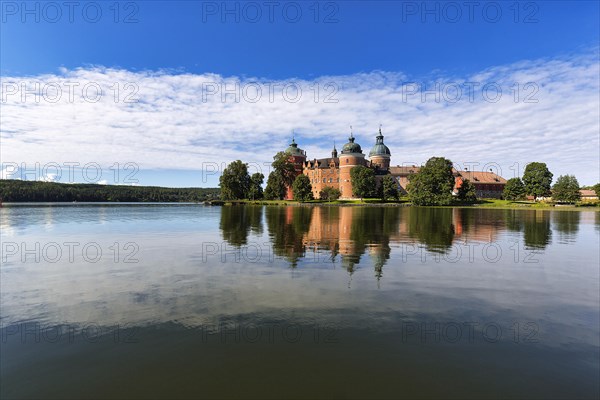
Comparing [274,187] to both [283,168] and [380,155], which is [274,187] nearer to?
[283,168]

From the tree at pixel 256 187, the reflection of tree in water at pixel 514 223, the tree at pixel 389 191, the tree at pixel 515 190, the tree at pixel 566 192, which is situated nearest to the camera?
the reflection of tree in water at pixel 514 223

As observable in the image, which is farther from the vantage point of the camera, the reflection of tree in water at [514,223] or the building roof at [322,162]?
the building roof at [322,162]

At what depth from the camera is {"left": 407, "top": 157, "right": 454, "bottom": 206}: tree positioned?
108 m

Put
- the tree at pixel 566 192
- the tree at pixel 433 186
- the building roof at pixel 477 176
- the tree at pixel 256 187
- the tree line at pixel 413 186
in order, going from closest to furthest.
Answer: the tree at pixel 433 186 → the tree line at pixel 413 186 → the tree at pixel 566 192 → the tree at pixel 256 187 → the building roof at pixel 477 176

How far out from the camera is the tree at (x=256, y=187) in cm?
14288

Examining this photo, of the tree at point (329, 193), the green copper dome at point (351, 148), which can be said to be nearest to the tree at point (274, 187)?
the tree at point (329, 193)

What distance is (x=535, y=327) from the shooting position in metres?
9.99

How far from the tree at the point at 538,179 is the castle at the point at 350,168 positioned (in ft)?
105

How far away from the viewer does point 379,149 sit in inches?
6535

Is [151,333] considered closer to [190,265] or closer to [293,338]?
[293,338]

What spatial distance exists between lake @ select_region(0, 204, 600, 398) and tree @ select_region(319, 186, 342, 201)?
121 m

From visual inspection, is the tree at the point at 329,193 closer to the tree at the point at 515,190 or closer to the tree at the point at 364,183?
the tree at the point at 364,183

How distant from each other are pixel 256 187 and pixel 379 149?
207ft

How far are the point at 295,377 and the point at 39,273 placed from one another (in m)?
15.0
